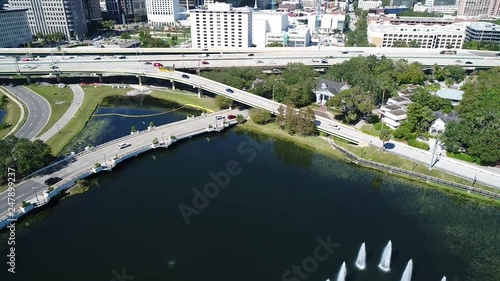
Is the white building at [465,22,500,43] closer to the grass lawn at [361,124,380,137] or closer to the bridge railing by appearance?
the grass lawn at [361,124,380,137]

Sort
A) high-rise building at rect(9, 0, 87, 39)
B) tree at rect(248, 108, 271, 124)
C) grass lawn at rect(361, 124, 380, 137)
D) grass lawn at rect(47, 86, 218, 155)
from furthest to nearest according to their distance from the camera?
high-rise building at rect(9, 0, 87, 39), tree at rect(248, 108, 271, 124), grass lawn at rect(361, 124, 380, 137), grass lawn at rect(47, 86, 218, 155)

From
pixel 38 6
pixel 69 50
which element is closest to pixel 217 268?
pixel 69 50

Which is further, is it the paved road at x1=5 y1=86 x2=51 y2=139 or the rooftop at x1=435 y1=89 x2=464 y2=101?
the rooftop at x1=435 y1=89 x2=464 y2=101

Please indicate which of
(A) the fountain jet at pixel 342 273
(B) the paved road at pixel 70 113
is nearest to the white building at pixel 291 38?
(B) the paved road at pixel 70 113

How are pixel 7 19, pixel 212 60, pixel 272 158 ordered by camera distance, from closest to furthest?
pixel 272 158
pixel 212 60
pixel 7 19

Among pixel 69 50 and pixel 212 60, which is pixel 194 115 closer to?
pixel 212 60

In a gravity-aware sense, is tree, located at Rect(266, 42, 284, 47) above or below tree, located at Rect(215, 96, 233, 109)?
above

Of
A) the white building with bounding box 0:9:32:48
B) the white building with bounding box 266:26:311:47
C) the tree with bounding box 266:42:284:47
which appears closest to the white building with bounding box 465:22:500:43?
the white building with bounding box 266:26:311:47
